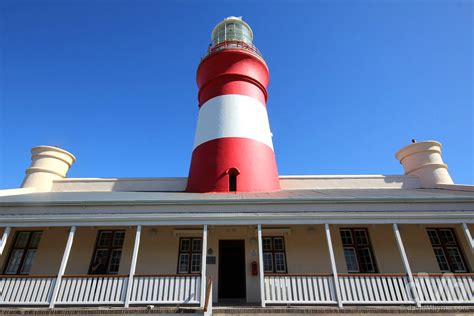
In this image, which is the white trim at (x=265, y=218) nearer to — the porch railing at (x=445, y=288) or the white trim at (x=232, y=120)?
the porch railing at (x=445, y=288)

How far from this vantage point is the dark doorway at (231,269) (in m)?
9.18

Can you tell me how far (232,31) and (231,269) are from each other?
13.5 meters

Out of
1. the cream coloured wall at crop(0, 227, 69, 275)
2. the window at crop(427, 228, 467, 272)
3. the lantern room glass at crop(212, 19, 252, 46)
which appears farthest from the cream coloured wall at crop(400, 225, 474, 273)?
the lantern room glass at crop(212, 19, 252, 46)

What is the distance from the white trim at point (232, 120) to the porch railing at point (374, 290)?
22.3 ft

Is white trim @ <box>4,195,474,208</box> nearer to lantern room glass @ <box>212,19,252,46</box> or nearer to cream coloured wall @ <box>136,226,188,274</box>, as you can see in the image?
cream coloured wall @ <box>136,226,188,274</box>

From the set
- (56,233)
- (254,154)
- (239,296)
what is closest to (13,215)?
(56,233)

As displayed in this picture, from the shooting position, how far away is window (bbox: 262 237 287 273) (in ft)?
30.2

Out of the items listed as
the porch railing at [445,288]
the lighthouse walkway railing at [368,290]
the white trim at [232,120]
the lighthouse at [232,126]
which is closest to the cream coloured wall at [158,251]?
the lighthouse at [232,126]

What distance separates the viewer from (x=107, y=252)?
31.1 feet

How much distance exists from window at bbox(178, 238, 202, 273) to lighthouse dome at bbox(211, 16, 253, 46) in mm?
11891

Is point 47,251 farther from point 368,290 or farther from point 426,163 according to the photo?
point 426,163

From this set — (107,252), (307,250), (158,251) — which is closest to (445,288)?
(307,250)

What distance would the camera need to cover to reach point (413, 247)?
924cm

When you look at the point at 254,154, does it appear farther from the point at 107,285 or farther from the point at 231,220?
the point at 107,285
